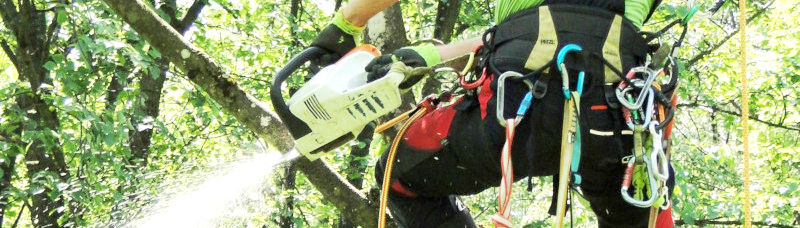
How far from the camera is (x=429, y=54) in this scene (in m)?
2.67

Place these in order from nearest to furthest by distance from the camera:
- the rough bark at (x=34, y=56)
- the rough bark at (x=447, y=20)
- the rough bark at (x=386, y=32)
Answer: the rough bark at (x=386, y=32), the rough bark at (x=34, y=56), the rough bark at (x=447, y=20)

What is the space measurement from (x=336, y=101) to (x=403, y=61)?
240 mm

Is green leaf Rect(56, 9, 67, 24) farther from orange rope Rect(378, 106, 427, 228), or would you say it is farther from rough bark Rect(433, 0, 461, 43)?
rough bark Rect(433, 0, 461, 43)

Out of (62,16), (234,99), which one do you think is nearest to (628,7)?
(234,99)

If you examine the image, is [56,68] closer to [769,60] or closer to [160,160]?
[160,160]

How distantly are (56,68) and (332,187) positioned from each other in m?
2.18

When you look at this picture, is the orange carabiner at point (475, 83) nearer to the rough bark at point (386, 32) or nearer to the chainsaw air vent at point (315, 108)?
the chainsaw air vent at point (315, 108)

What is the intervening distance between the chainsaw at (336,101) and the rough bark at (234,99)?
2.74ft

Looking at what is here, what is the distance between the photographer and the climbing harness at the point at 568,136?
229 centimetres

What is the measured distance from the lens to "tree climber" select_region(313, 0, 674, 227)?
93.4 inches

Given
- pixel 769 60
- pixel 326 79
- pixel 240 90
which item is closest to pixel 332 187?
Answer: pixel 240 90

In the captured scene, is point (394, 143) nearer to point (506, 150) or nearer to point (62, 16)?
point (506, 150)

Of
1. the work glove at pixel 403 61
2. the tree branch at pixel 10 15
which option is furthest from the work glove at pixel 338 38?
the tree branch at pixel 10 15

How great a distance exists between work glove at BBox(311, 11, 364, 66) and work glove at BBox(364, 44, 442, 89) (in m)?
0.17
